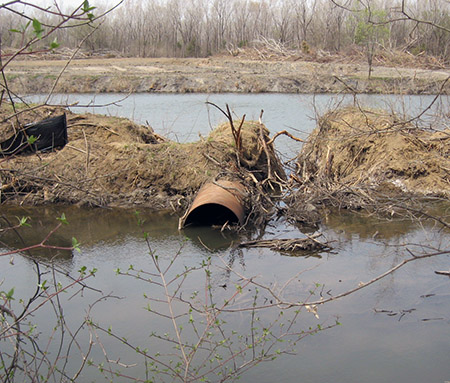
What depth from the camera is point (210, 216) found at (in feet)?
32.7

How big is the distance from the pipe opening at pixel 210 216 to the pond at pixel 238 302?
288 millimetres

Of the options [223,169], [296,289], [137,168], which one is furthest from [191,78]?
[296,289]

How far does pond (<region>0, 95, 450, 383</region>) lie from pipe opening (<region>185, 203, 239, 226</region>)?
11.3 inches

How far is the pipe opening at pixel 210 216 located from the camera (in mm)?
9719

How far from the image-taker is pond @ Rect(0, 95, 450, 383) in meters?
5.50

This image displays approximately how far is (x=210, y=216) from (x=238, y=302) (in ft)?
11.0

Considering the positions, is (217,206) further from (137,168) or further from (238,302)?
(238,302)

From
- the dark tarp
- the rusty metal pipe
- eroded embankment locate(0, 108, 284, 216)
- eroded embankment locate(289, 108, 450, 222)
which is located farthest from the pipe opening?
the dark tarp

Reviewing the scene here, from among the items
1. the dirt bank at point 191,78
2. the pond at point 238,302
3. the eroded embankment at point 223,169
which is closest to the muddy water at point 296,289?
the pond at point 238,302

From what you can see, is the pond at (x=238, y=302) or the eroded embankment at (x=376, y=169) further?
the eroded embankment at (x=376, y=169)

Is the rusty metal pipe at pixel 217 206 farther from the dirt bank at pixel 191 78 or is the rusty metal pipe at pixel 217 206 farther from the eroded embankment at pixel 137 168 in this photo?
the dirt bank at pixel 191 78

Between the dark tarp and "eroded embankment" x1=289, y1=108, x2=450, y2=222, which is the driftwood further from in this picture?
the dark tarp

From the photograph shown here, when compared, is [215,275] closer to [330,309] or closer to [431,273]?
[330,309]

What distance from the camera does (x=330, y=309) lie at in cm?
671
